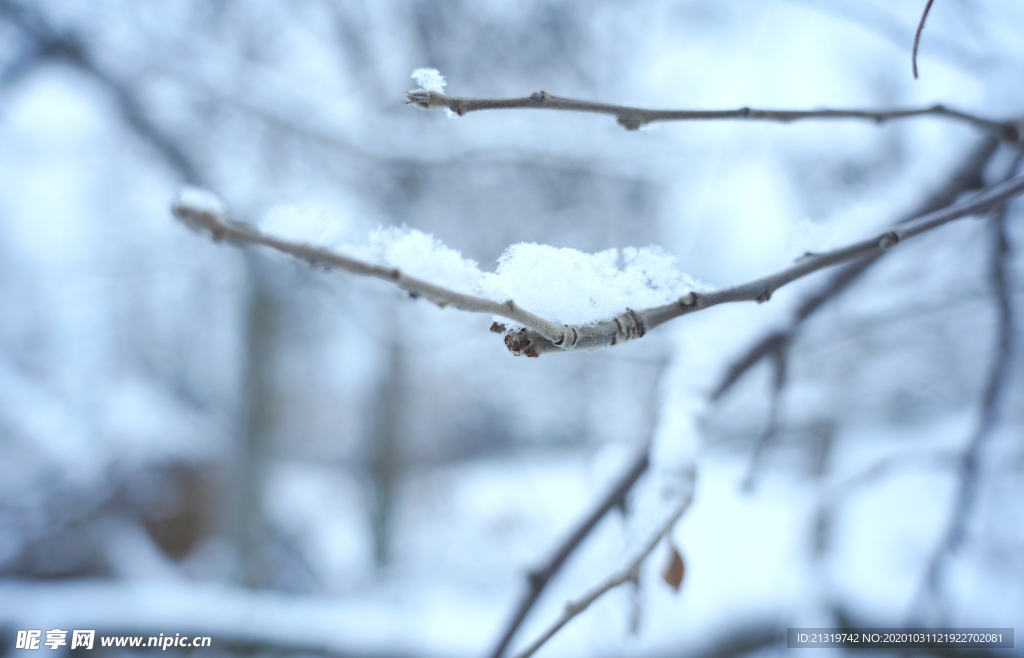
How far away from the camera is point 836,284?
1.70 ft

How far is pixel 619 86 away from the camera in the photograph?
2096mm

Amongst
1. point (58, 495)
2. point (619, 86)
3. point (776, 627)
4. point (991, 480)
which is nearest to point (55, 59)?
point (58, 495)

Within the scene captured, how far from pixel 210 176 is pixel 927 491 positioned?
8.11 feet

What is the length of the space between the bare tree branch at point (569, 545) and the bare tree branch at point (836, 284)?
12cm

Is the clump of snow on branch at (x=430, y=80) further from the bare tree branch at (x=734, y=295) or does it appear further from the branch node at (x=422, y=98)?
the bare tree branch at (x=734, y=295)

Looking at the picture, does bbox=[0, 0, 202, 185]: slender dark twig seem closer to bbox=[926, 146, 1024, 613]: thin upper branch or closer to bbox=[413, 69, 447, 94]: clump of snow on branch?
bbox=[413, 69, 447, 94]: clump of snow on branch

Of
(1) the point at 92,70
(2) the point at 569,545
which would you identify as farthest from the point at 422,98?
(1) the point at 92,70

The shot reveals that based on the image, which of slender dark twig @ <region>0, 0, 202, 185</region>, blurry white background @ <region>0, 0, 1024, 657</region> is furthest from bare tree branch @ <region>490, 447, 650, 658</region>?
slender dark twig @ <region>0, 0, 202, 185</region>

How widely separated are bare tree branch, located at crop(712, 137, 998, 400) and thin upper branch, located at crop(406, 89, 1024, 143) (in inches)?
4.1

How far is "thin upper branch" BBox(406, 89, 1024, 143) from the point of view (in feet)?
0.71

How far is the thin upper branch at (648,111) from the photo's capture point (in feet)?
0.71

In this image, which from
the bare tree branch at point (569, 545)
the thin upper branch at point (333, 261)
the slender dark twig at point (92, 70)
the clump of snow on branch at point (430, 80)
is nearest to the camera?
the thin upper branch at point (333, 261)

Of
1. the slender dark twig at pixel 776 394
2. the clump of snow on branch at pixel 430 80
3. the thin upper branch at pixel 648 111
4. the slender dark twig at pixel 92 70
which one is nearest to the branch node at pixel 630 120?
the thin upper branch at pixel 648 111

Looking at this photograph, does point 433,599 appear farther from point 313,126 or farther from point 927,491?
point 313,126
